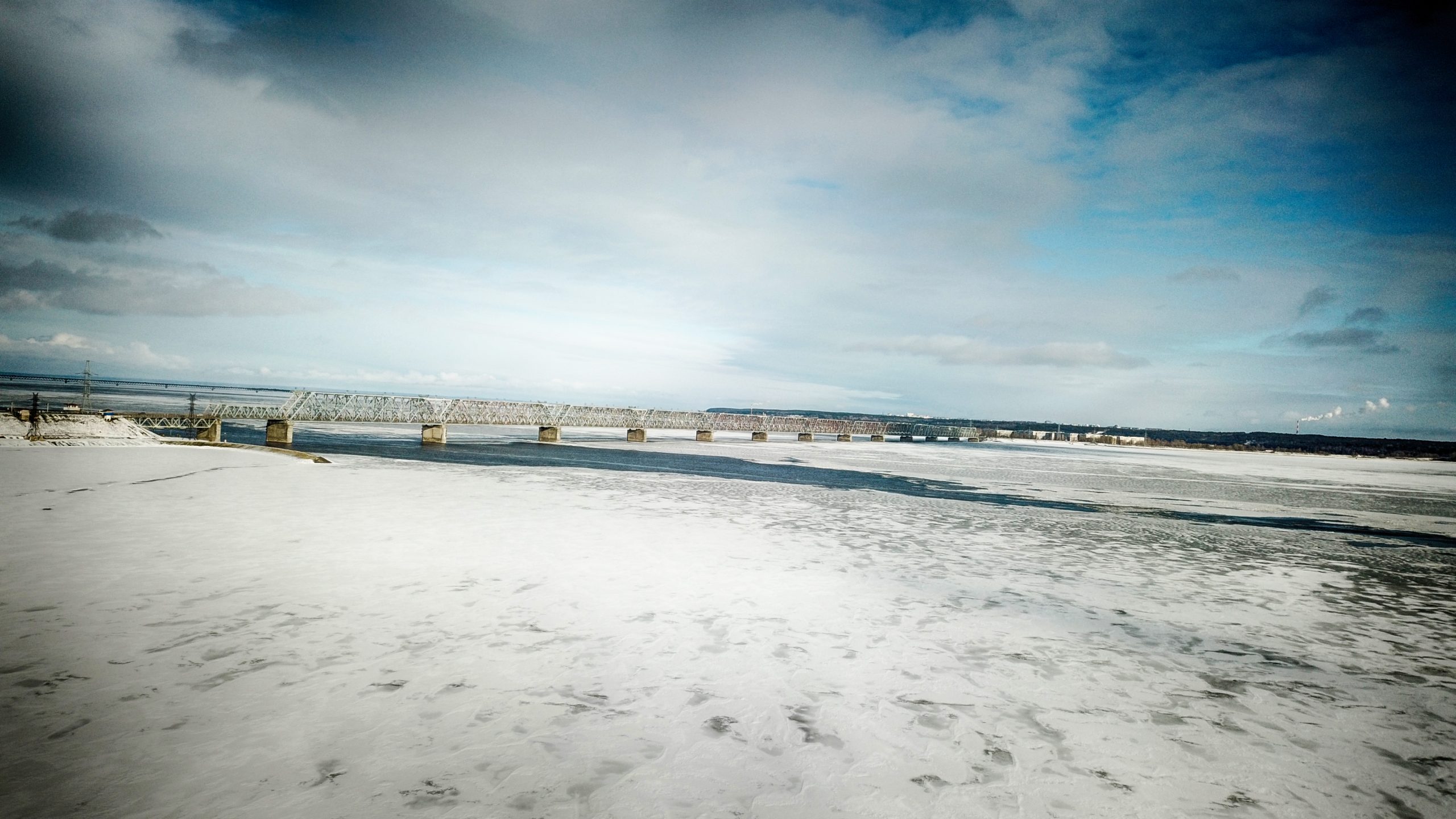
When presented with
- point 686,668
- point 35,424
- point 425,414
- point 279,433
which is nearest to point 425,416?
point 425,414

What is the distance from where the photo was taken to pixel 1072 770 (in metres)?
4.40

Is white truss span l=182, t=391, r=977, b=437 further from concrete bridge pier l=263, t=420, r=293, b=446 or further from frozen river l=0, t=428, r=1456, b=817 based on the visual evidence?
frozen river l=0, t=428, r=1456, b=817

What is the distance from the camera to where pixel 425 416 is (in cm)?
4853

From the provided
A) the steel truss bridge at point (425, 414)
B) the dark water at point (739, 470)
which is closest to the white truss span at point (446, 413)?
the steel truss bridge at point (425, 414)

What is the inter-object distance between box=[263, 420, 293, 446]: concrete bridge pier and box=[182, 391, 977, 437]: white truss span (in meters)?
0.60

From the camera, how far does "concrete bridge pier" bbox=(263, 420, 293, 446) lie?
123ft

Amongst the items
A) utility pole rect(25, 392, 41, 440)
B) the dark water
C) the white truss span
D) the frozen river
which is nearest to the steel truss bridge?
the white truss span

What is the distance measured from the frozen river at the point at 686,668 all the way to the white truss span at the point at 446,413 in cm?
3075

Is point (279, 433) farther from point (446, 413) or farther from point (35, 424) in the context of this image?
point (35, 424)

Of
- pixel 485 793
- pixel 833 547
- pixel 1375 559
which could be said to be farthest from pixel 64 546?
pixel 1375 559

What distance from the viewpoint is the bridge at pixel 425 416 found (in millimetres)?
A: 38781

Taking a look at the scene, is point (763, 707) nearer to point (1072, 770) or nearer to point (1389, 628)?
point (1072, 770)

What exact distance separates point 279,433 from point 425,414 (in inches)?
447

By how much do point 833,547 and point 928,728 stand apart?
6930 millimetres
